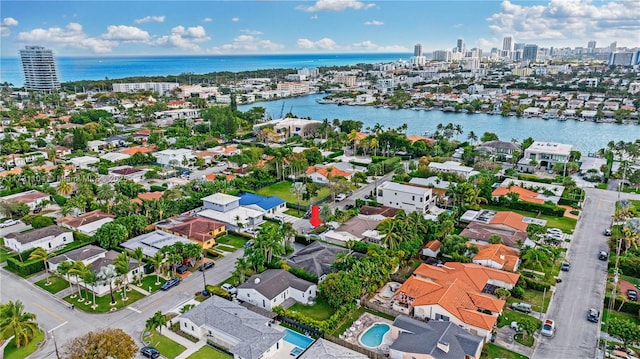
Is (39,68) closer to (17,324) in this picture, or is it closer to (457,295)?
(17,324)

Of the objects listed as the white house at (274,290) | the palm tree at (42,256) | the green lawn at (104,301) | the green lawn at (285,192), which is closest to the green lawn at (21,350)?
the green lawn at (104,301)

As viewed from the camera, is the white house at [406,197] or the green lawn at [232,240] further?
the white house at [406,197]

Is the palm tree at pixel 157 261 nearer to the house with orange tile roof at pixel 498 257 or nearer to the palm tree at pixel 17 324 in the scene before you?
the palm tree at pixel 17 324

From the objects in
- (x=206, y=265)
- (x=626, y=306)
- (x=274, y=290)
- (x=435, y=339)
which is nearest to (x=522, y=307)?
(x=626, y=306)

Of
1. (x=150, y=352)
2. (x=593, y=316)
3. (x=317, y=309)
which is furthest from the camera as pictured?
(x=317, y=309)

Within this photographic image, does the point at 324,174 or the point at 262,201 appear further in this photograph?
the point at 324,174

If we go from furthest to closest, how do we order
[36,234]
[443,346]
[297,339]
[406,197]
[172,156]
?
[172,156] < [406,197] < [36,234] < [297,339] < [443,346]
